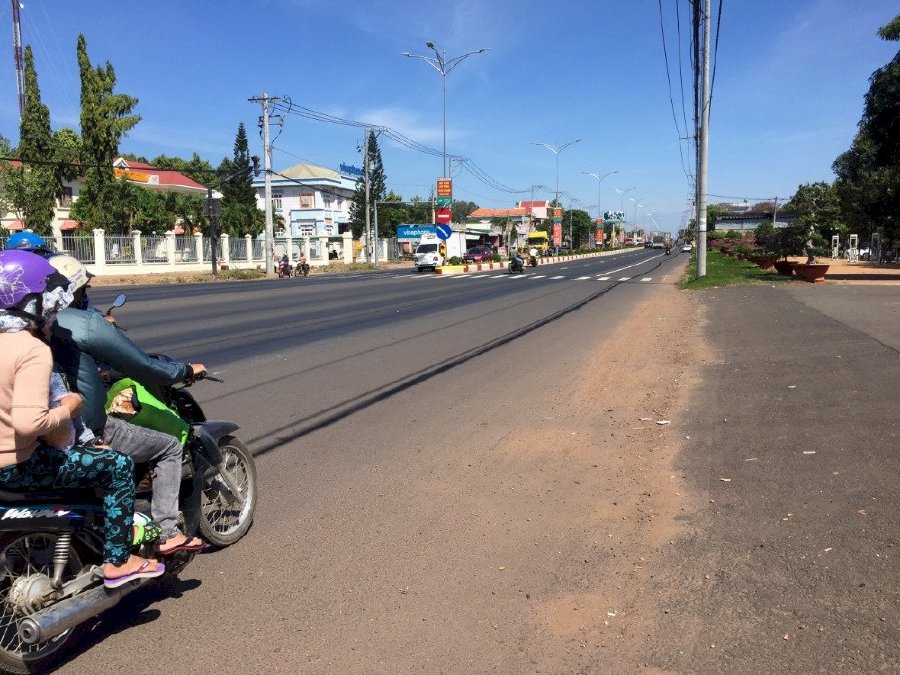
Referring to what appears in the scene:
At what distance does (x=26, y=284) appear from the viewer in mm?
2824

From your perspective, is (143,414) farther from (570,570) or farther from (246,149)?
(246,149)

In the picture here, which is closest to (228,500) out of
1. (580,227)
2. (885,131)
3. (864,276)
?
(885,131)

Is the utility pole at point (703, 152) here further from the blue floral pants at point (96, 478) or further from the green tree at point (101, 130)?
the green tree at point (101, 130)

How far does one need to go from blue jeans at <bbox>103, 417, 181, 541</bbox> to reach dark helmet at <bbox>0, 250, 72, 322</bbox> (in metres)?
0.71

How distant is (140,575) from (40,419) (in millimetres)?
891

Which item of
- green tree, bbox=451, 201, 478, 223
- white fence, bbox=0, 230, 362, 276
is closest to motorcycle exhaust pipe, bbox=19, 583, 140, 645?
white fence, bbox=0, 230, 362, 276

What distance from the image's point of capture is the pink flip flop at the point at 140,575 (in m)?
3.13

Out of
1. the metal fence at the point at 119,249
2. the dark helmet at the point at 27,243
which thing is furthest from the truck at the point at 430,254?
the dark helmet at the point at 27,243

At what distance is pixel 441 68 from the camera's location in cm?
5297

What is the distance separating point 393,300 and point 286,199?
217 feet

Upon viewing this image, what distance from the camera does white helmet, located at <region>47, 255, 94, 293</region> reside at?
129 inches

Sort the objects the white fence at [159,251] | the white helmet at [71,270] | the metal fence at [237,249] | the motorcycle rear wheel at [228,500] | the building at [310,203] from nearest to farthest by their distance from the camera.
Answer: the white helmet at [71,270]
the motorcycle rear wheel at [228,500]
the white fence at [159,251]
the metal fence at [237,249]
the building at [310,203]

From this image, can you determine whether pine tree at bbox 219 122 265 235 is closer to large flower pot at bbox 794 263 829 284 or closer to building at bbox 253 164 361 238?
building at bbox 253 164 361 238

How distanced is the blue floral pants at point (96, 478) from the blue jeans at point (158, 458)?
0.20 metres
